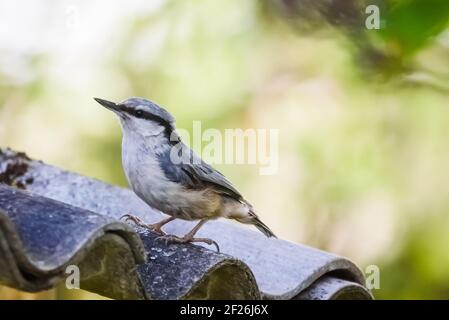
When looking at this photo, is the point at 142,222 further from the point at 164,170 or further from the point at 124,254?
the point at 124,254

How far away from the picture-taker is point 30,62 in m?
6.97

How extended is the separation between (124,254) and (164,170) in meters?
1.05

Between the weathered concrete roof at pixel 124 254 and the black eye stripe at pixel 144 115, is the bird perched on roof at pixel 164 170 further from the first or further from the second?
the weathered concrete roof at pixel 124 254

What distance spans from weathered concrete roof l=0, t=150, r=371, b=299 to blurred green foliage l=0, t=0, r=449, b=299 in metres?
2.76

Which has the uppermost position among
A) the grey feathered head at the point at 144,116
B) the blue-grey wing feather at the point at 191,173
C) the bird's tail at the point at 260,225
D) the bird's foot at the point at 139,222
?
the grey feathered head at the point at 144,116

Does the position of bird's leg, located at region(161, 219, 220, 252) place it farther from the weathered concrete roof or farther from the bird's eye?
the bird's eye

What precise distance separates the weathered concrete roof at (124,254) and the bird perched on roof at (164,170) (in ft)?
0.72

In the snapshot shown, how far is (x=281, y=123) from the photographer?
7.18 m

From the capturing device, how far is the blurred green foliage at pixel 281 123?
22.5ft

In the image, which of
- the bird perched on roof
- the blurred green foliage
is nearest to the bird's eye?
the bird perched on roof

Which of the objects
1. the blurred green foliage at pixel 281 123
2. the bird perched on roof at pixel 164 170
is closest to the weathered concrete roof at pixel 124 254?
the bird perched on roof at pixel 164 170

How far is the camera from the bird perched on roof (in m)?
3.62
